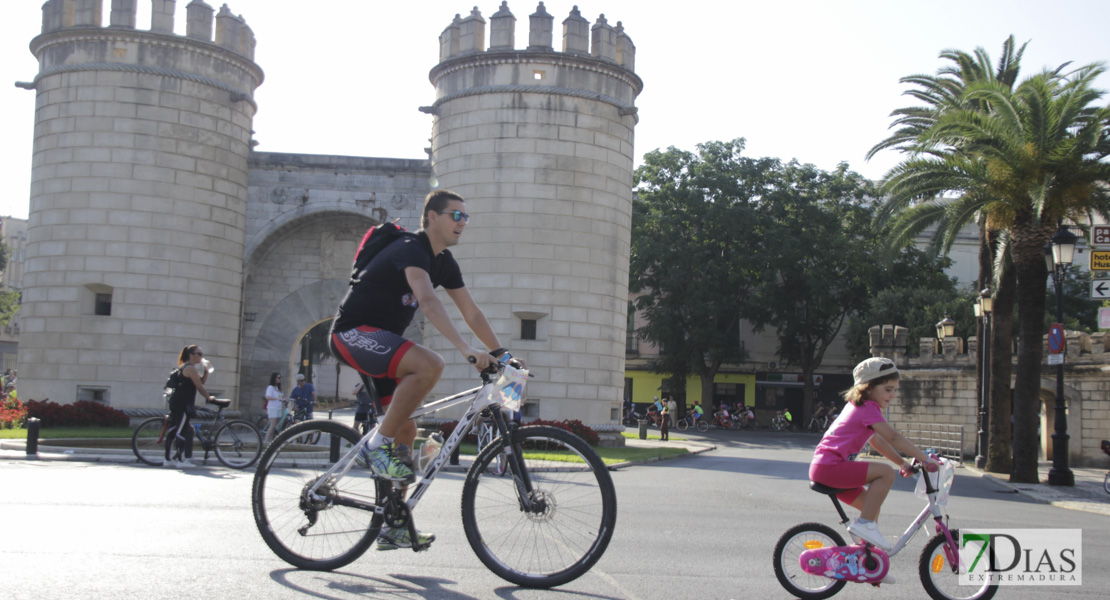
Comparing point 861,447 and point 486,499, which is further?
point 861,447

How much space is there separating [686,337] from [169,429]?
33.6m

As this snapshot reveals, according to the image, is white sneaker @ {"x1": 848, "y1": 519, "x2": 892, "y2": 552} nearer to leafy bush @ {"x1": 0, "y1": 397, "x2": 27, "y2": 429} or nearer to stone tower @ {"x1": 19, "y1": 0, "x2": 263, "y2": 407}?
stone tower @ {"x1": 19, "y1": 0, "x2": 263, "y2": 407}

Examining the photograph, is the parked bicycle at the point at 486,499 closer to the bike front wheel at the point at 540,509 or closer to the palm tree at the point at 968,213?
the bike front wheel at the point at 540,509

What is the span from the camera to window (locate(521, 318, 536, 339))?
2209cm

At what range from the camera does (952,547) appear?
513 centimetres

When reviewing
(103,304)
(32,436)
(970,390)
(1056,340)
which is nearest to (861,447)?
(32,436)

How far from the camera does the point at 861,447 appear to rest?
5.32 meters

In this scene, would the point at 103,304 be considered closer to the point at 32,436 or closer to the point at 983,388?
the point at 32,436

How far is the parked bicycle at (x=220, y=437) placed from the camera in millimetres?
13516

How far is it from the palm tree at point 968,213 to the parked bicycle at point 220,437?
14.1 m

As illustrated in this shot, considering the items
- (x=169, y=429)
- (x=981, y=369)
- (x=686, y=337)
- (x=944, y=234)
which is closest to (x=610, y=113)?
(x=944, y=234)

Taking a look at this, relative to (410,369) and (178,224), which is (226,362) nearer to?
(178,224)

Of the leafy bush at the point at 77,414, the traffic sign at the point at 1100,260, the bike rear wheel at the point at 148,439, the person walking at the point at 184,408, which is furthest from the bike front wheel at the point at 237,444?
the traffic sign at the point at 1100,260

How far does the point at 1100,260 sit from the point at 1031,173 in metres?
2.33
